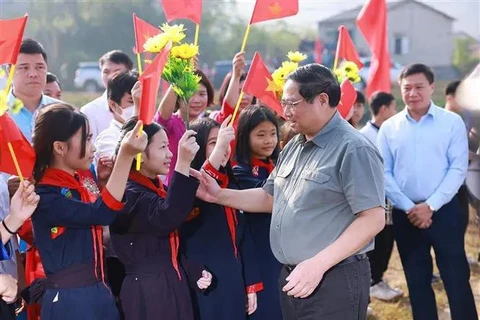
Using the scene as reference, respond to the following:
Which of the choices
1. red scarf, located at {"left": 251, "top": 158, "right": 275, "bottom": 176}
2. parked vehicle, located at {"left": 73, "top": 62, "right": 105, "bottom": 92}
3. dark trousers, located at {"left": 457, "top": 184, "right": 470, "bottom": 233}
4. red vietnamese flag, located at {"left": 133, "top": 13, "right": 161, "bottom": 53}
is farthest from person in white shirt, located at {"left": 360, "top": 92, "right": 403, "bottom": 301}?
parked vehicle, located at {"left": 73, "top": 62, "right": 105, "bottom": 92}

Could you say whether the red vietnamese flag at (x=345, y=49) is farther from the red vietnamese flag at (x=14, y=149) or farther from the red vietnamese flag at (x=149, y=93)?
the red vietnamese flag at (x=14, y=149)

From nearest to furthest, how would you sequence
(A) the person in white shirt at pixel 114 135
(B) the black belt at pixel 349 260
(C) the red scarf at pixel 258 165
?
(B) the black belt at pixel 349 260, (A) the person in white shirt at pixel 114 135, (C) the red scarf at pixel 258 165

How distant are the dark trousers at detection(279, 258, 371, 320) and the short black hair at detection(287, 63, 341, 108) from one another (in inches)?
25.7

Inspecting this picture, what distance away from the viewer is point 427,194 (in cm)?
412

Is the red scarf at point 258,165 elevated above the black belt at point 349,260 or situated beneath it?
elevated above

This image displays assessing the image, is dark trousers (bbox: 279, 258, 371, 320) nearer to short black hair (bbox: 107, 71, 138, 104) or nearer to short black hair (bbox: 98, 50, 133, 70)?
short black hair (bbox: 107, 71, 138, 104)

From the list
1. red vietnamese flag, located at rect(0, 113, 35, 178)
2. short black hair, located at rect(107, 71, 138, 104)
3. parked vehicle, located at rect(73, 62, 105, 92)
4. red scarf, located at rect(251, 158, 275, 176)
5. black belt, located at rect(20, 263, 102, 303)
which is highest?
parked vehicle, located at rect(73, 62, 105, 92)

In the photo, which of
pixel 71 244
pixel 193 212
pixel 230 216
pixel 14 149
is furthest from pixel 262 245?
pixel 14 149

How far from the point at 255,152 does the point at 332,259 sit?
1.26 meters

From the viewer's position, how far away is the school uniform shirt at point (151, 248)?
276 centimetres

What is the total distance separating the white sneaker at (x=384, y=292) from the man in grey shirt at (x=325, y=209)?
2.65 m

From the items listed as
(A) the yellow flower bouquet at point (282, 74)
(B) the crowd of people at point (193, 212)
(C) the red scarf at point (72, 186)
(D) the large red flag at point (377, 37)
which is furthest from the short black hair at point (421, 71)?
(C) the red scarf at point (72, 186)

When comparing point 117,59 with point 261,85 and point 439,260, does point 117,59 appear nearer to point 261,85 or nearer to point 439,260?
point 261,85

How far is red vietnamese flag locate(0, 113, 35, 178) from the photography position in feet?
8.27
